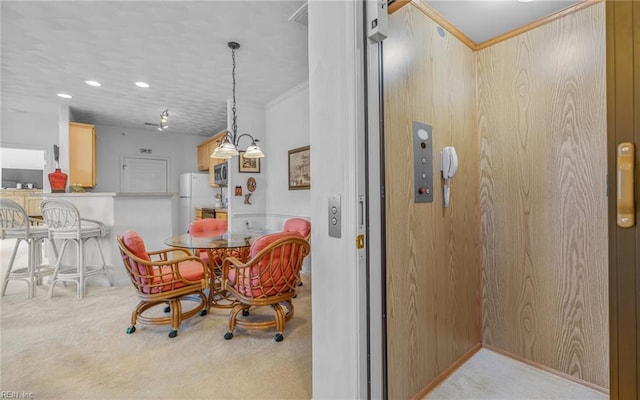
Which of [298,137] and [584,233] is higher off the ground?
[298,137]

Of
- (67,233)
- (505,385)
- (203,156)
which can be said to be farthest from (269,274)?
(203,156)

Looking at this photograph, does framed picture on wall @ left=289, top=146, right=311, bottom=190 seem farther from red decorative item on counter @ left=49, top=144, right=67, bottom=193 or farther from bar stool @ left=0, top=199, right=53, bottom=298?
red decorative item on counter @ left=49, top=144, right=67, bottom=193

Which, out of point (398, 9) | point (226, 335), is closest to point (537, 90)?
point (398, 9)

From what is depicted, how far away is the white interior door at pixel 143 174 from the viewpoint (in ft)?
21.2

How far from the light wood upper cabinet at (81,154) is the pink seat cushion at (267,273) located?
451cm

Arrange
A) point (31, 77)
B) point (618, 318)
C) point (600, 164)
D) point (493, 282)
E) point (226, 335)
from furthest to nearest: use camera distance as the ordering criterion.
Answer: point (31, 77) → point (226, 335) → point (493, 282) → point (600, 164) → point (618, 318)

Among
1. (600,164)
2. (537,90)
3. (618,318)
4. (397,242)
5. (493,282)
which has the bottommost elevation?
(493,282)

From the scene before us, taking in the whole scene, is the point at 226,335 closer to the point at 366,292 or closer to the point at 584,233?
the point at 366,292

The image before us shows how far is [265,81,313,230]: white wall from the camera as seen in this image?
4141 millimetres

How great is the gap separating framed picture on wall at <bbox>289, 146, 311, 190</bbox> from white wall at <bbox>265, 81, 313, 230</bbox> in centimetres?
8

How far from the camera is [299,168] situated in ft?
13.7

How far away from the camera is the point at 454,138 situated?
1907mm

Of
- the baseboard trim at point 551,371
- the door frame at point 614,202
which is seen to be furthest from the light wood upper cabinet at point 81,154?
the door frame at point 614,202

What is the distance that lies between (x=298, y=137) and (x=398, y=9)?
9.35 feet
